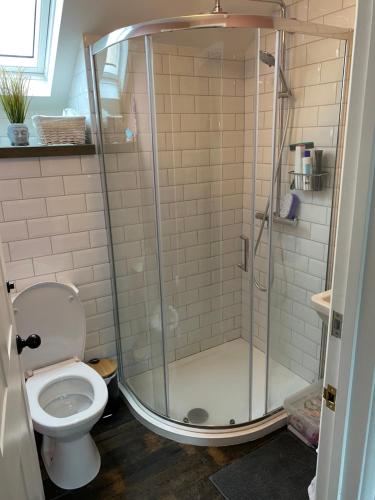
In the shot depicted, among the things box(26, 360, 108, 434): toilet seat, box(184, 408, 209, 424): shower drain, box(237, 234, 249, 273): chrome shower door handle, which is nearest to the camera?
box(26, 360, 108, 434): toilet seat

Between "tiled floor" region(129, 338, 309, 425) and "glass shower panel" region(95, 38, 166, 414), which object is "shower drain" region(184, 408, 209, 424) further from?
"glass shower panel" region(95, 38, 166, 414)

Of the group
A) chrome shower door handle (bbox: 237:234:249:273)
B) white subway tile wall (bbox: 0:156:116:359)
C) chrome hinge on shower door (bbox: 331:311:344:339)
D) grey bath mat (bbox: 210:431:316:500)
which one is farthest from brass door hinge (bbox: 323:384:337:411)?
white subway tile wall (bbox: 0:156:116:359)

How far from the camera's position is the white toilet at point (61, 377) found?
183 centimetres

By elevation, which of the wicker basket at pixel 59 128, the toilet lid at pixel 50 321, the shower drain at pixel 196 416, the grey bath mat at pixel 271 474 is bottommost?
the grey bath mat at pixel 271 474

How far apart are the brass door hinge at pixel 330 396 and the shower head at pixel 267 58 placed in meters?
1.55

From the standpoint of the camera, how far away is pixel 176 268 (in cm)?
240

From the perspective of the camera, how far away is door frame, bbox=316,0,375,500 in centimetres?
64

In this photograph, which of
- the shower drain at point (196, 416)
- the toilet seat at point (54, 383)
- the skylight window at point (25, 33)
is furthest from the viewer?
the shower drain at point (196, 416)

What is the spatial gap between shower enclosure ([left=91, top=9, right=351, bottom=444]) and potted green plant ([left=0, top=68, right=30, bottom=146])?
0.39 m

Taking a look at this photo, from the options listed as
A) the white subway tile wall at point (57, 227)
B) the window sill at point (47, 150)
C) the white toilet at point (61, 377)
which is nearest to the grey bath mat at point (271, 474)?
the white toilet at point (61, 377)

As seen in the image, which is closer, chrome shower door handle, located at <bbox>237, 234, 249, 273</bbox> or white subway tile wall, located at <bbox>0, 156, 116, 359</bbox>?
white subway tile wall, located at <bbox>0, 156, 116, 359</bbox>

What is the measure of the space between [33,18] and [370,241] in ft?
7.22

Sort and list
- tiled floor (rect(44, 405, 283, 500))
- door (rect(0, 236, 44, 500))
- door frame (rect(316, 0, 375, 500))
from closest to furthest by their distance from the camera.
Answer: door frame (rect(316, 0, 375, 500))
door (rect(0, 236, 44, 500))
tiled floor (rect(44, 405, 283, 500))

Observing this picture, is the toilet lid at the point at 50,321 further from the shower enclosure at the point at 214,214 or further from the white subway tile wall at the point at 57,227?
the shower enclosure at the point at 214,214
